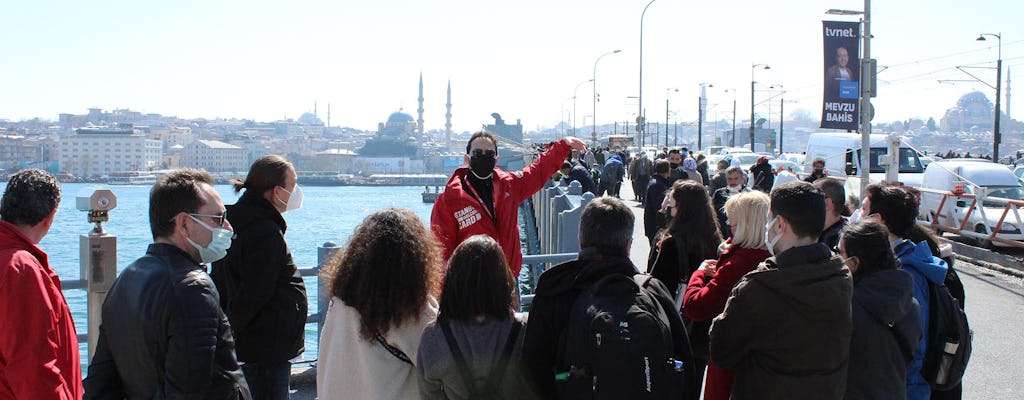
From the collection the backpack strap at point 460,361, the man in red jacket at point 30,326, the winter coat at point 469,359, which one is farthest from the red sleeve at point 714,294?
the man in red jacket at point 30,326

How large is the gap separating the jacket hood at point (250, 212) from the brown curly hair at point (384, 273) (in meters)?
1.12

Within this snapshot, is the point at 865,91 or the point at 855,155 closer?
the point at 865,91

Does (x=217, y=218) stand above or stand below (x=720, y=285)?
Answer: above

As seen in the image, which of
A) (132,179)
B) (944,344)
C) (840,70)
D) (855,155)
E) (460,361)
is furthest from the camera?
(132,179)

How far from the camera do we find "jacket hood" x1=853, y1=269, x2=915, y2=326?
3668 mm

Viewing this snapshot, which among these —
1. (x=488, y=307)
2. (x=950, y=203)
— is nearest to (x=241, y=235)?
(x=488, y=307)

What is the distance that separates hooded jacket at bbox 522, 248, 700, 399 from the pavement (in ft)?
11.1

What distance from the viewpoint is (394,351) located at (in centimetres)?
334

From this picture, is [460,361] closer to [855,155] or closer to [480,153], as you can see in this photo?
[480,153]

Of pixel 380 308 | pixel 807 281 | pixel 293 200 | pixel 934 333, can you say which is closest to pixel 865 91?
pixel 934 333

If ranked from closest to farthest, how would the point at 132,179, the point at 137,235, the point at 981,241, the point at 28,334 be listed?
the point at 28,334, the point at 981,241, the point at 137,235, the point at 132,179

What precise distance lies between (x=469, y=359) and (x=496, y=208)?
241 centimetres

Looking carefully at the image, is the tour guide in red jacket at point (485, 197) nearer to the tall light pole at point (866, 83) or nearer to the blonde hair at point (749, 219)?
the blonde hair at point (749, 219)

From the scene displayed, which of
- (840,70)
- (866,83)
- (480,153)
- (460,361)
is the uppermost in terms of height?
(840,70)
